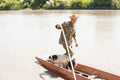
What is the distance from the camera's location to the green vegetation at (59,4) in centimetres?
5306

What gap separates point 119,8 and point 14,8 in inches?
761

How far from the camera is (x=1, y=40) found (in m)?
16.8

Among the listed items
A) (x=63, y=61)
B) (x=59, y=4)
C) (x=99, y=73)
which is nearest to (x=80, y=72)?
(x=63, y=61)

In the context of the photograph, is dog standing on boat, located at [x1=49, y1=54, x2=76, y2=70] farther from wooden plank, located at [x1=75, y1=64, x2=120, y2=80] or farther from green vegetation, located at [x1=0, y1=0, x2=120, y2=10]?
green vegetation, located at [x1=0, y1=0, x2=120, y2=10]

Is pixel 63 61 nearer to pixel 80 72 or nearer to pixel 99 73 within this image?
pixel 80 72

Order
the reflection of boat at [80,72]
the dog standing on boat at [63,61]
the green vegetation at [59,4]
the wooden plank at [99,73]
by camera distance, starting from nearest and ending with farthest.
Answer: the wooden plank at [99,73]
the reflection of boat at [80,72]
the dog standing on boat at [63,61]
the green vegetation at [59,4]

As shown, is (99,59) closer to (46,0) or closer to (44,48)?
(44,48)

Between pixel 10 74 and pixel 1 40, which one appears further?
pixel 1 40

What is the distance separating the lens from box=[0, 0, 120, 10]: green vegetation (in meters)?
53.1

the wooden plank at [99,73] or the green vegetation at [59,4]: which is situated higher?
the wooden plank at [99,73]

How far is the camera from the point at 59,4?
5712cm

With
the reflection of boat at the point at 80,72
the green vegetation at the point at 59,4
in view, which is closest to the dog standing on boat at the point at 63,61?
the reflection of boat at the point at 80,72

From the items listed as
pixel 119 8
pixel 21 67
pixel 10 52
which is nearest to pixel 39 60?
pixel 21 67

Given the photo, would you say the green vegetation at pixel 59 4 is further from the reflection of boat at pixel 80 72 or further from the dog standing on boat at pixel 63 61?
the dog standing on boat at pixel 63 61
